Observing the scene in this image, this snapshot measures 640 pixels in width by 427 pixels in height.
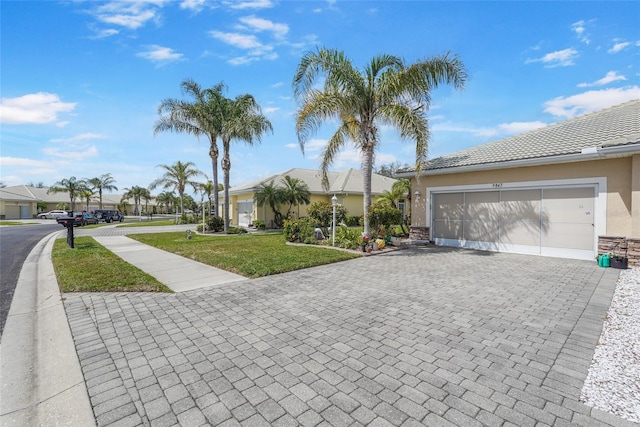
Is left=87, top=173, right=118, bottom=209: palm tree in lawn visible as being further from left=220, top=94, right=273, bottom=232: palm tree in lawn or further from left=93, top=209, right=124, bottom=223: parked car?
left=220, top=94, right=273, bottom=232: palm tree in lawn

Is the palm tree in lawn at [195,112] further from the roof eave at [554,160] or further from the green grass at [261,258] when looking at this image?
the roof eave at [554,160]

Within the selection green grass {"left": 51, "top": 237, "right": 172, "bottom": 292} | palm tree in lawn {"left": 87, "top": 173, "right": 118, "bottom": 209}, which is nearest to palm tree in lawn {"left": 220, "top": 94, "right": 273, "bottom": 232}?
green grass {"left": 51, "top": 237, "right": 172, "bottom": 292}

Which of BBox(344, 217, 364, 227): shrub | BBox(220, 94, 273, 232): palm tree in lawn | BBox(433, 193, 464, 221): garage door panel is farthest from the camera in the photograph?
BBox(344, 217, 364, 227): shrub

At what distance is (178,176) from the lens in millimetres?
36625

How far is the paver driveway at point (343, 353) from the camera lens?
260 cm

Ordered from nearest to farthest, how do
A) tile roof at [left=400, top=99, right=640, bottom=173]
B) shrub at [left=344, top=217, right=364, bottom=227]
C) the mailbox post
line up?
tile roof at [left=400, top=99, right=640, bottom=173] → the mailbox post → shrub at [left=344, top=217, right=364, bottom=227]

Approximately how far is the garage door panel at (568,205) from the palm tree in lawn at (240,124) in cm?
1526

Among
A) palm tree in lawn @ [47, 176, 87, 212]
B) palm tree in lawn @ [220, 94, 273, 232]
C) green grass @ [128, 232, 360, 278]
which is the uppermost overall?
palm tree in lawn @ [220, 94, 273, 232]

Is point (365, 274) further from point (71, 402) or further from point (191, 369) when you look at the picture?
point (71, 402)

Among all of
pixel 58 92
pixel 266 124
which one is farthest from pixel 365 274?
pixel 266 124

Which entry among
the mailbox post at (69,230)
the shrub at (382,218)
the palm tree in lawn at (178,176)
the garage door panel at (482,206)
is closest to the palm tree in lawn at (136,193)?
the palm tree in lawn at (178,176)

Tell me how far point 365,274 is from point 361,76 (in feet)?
26.1

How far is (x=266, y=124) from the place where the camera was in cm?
1900

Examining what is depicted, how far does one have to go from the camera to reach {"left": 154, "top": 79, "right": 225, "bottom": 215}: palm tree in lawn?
18906 millimetres
